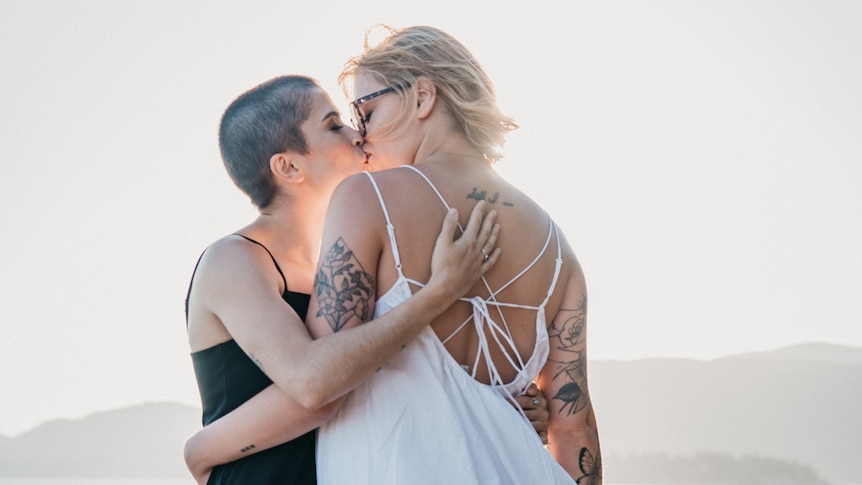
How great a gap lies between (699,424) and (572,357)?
44.8 meters

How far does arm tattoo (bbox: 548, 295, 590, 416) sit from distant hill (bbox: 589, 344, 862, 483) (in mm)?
32004

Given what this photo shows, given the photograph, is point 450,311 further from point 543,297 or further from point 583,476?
point 583,476

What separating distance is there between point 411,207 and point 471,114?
1.45 feet

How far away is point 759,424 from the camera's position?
151 feet

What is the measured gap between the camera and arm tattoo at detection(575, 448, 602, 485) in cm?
257

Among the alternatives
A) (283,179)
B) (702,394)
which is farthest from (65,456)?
(283,179)

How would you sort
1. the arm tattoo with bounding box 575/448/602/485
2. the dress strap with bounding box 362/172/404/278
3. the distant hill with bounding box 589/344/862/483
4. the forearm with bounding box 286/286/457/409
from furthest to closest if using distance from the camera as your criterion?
the distant hill with bounding box 589/344/862/483, the arm tattoo with bounding box 575/448/602/485, the dress strap with bounding box 362/172/404/278, the forearm with bounding box 286/286/457/409

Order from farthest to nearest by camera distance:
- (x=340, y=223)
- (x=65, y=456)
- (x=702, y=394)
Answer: (x=65, y=456), (x=702, y=394), (x=340, y=223)

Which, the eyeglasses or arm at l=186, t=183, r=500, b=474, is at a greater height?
the eyeglasses

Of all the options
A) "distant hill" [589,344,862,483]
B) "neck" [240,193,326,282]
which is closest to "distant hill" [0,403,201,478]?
"distant hill" [589,344,862,483]

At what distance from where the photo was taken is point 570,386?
259 cm

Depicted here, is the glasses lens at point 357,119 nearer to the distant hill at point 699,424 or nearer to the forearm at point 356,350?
the forearm at point 356,350

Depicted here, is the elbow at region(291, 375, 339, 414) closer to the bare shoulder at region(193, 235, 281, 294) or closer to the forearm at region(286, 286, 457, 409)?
the forearm at region(286, 286, 457, 409)

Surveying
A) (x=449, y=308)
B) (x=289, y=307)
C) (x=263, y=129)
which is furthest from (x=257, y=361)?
(x=263, y=129)
